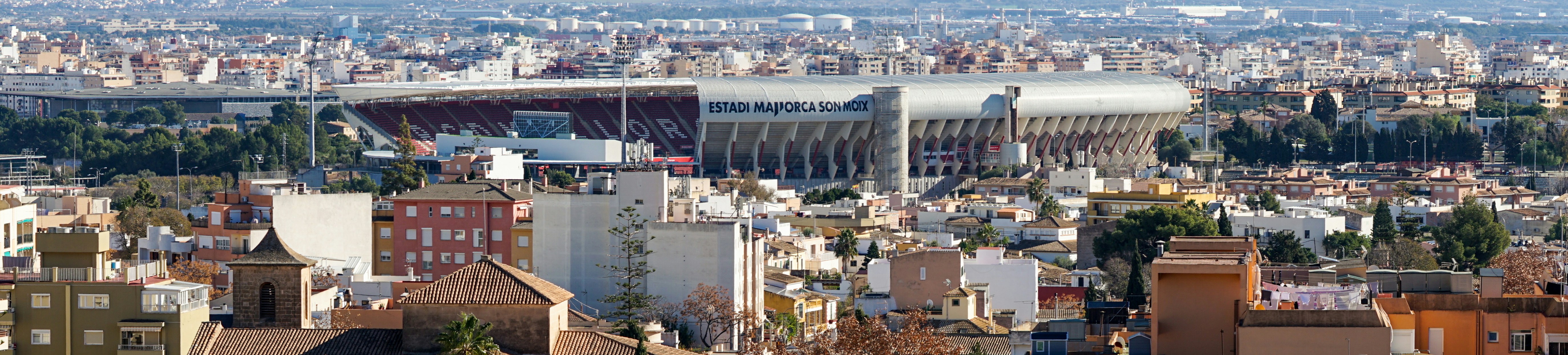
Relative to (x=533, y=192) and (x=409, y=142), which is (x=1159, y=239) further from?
(x=409, y=142)

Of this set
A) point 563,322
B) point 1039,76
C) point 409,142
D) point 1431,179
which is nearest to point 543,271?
point 563,322

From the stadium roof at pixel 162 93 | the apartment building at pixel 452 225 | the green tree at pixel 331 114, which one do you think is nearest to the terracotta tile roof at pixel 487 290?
the apartment building at pixel 452 225

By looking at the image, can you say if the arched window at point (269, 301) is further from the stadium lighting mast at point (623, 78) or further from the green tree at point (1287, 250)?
the stadium lighting mast at point (623, 78)

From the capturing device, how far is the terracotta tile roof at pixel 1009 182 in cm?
8631

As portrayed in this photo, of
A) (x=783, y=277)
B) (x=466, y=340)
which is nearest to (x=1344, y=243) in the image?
(x=783, y=277)

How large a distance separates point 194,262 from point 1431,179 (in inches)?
2098

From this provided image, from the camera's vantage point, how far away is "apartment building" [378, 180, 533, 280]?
147 feet

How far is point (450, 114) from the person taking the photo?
10075 cm

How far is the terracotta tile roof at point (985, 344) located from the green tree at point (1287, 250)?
14.9m

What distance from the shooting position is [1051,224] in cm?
6350

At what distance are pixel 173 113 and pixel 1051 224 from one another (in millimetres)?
93187

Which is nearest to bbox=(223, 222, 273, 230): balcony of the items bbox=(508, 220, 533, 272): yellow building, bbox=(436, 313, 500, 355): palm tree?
bbox=(508, 220, 533, 272): yellow building

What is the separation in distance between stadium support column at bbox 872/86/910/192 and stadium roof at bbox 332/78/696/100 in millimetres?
7204

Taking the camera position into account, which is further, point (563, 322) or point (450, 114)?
point (450, 114)
